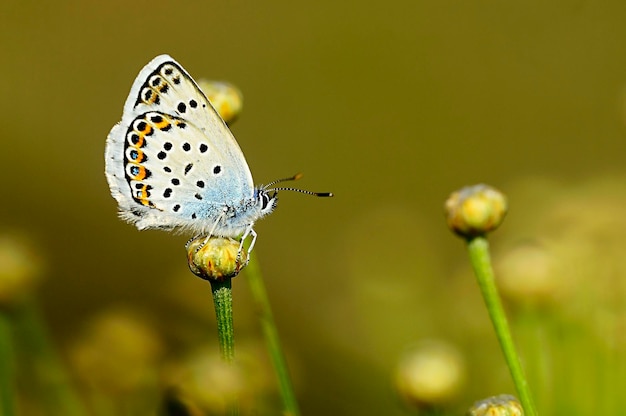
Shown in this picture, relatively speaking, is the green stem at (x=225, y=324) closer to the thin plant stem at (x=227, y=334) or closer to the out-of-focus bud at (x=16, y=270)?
the thin plant stem at (x=227, y=334)

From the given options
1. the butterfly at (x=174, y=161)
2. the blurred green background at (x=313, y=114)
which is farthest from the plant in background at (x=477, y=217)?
the blurred green background at (x=313, y=114)

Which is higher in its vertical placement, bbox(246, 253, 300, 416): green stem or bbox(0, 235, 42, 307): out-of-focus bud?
bbox(0, 235, 42, 307): out-of-focus bud

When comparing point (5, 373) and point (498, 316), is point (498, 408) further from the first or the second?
point (5, 373)

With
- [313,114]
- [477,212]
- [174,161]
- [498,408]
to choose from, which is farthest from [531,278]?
[313,114]

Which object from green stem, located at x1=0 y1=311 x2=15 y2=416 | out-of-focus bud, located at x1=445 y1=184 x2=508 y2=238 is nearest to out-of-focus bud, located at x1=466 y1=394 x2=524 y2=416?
out-of-focus bud, located at x1=445 y1=184 x2=508 y2=238

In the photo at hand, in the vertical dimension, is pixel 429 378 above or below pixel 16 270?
below

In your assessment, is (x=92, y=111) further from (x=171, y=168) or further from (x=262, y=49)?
(x=171, y=168)

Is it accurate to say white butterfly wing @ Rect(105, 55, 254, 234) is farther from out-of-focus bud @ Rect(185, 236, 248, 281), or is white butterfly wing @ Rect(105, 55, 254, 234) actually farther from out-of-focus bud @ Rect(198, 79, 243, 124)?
out-of-focus bud @ Rect(185, 236, 248, 281)

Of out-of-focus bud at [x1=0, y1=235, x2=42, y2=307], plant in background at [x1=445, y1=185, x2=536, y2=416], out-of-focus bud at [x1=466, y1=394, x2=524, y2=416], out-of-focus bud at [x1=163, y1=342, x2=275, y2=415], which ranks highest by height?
out-of-focus bud at [x1=0, y1=235, x2=42, y2=307]
